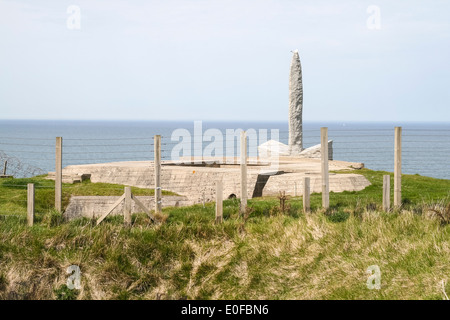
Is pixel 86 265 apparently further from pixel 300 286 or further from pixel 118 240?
pixel 300 286

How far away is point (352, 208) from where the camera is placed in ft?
41.4

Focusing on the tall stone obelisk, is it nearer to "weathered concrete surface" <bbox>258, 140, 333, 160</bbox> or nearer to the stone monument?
the stone monument

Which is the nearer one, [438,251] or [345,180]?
[438,251]

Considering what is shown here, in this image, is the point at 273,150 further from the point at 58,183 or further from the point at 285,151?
the point at 58,183

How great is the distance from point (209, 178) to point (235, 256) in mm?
8962

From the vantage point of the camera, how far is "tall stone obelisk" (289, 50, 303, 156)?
101 ft

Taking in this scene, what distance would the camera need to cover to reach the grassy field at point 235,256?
9422 millimetres

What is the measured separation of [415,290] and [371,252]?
1.51 meters

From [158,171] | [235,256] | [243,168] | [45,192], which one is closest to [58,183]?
[158,171]

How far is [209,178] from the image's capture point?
19594mm

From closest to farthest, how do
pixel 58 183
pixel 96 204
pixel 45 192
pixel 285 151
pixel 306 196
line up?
pixel 306 196 < pixel 58 183 < pixel 96 204 < pixel 45 192 < pixel 285 151
